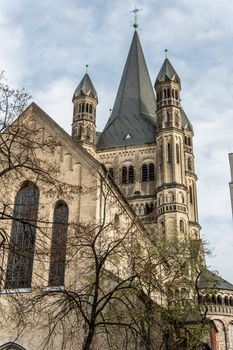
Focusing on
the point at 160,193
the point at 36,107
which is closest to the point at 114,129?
the point at 160,193

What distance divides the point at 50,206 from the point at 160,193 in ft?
80.0

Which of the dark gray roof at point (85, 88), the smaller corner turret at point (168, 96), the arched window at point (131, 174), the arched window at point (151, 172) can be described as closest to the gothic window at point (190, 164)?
the arched window at point (151, 172)

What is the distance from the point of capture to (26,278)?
2123 cm

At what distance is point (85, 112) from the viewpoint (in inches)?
2069

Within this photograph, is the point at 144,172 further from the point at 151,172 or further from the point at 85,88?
the point at 85,88

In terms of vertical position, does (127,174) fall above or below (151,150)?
below

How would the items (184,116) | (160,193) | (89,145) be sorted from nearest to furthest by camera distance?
1. (160,193)
2. (89,145)
3. (184,116)

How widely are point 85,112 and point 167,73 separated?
30.8 ft

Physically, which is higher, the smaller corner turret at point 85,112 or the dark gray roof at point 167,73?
the dark gray roof at point 167,73

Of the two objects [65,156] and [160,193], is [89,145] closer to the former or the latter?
[160,193]

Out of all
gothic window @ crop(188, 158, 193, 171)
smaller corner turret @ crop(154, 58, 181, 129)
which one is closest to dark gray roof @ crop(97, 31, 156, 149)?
smaller corner turret @ crop(154, 58, 181, 129)

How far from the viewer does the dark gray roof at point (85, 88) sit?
53134mm

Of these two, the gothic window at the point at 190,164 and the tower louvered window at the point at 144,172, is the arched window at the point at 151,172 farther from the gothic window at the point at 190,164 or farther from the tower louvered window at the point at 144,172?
the gothic window at the point at 190,164

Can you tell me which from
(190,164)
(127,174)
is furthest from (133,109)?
(127,174)
